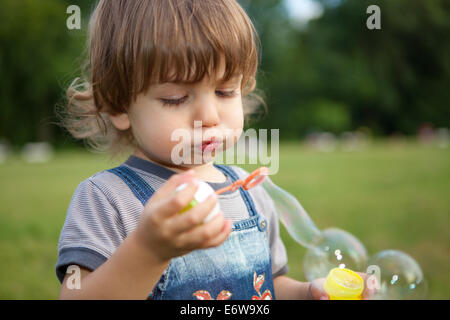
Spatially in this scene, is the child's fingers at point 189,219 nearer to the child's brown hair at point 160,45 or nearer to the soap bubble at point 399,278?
the child's brown hair at point 160,45

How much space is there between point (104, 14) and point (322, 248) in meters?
1.03

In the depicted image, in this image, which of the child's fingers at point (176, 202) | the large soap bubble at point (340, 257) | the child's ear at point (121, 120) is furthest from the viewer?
the large soap bubble at point (340, 257)

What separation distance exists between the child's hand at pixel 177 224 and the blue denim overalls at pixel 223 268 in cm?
26

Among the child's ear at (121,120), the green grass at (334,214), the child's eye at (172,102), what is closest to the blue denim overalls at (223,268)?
the child's ear at (121,120)

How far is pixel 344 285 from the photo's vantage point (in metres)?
1.19

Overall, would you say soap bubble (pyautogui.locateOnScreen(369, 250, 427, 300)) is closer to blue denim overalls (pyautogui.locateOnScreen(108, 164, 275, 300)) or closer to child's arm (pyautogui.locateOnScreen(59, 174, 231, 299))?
blue denim overalls (pyautogui.locateOnScreen(108, 164, 275, 300))

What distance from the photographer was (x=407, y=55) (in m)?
22.0

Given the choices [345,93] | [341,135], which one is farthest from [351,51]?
[341,135]

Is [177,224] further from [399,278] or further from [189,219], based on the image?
[399,278]

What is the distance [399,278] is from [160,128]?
103cm

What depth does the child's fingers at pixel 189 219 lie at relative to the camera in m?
0.79

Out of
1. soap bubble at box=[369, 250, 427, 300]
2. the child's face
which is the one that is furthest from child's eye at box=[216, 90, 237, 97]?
soap bubble at box=[369, 250, 427, 300]

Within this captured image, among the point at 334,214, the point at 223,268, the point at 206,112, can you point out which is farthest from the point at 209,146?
the point at 334,214
